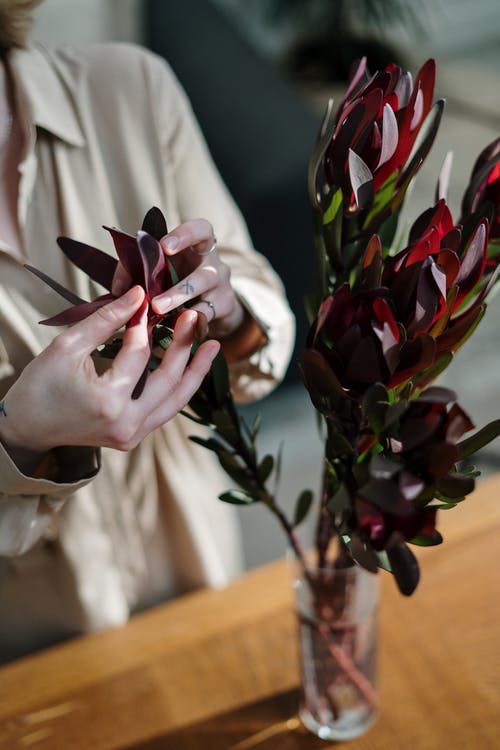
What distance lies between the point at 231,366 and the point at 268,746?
32 centimetres

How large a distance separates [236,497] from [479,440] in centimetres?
19

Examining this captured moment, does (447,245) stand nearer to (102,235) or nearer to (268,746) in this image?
(102,235)

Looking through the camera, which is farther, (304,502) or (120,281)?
(304,502)

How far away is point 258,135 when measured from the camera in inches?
65.1

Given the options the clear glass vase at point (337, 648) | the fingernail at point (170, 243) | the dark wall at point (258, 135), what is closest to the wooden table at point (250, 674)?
the clear glass vase at point (337, 648)

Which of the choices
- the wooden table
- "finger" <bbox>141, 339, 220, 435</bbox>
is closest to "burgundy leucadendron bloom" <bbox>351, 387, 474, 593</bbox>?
"finger" <bbox>141, 339, 220, 435</bbox>

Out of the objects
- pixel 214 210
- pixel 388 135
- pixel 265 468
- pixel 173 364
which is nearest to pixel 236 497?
pixel 265 468

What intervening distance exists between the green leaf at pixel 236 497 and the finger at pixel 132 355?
12 centimetres

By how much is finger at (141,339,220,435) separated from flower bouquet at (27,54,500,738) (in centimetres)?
2

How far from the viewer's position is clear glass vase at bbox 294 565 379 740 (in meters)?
0.66

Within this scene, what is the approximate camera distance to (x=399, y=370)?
1.43ft

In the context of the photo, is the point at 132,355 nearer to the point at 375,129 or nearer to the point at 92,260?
the point at 92,260

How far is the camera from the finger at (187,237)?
47 cm

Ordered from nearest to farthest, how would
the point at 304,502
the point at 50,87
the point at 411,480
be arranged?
the point at 411,480
the point at 304,502
the point at 50,87
